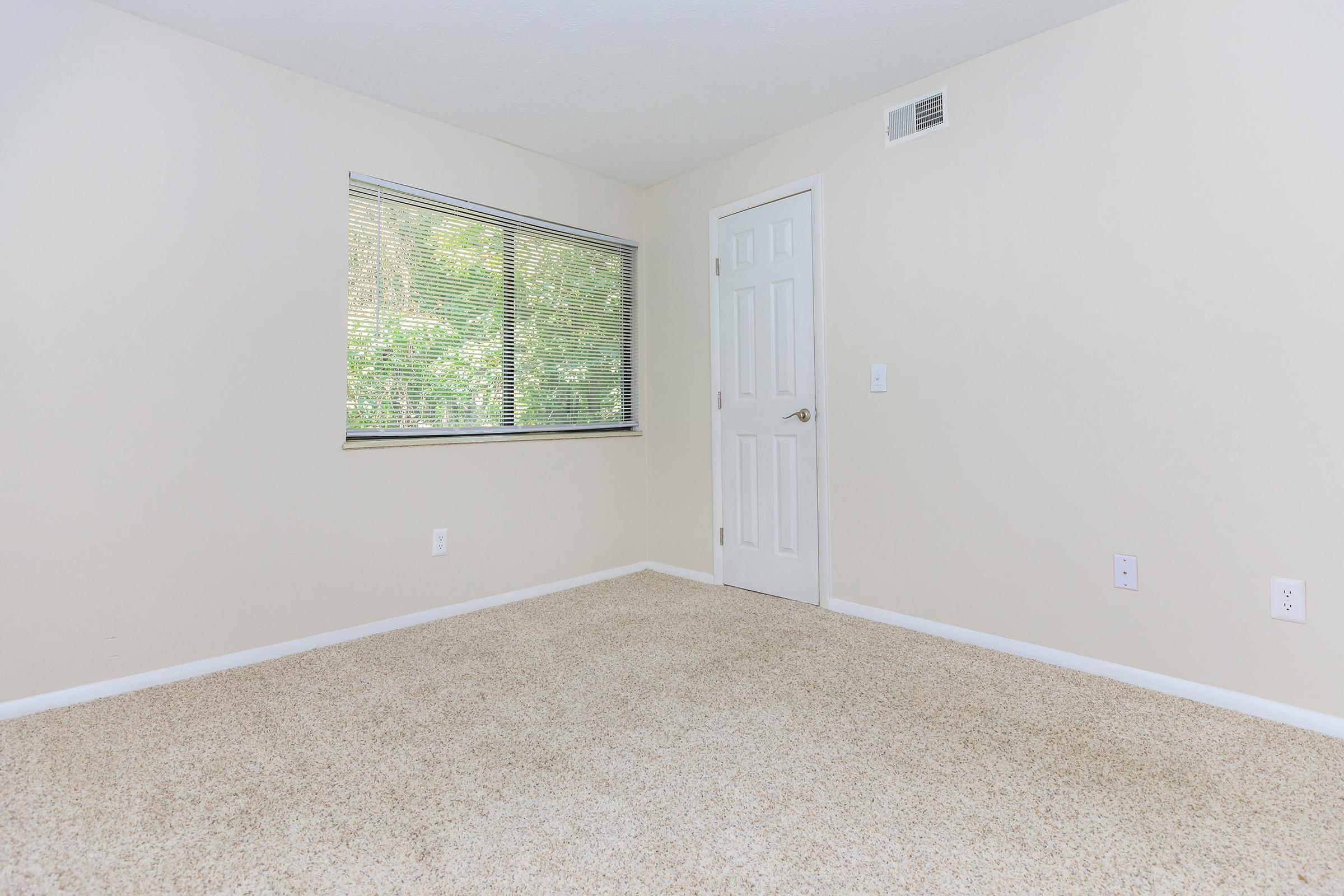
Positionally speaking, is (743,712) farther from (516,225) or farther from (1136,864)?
(516,225)

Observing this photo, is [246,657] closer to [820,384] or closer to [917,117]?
[820,384]

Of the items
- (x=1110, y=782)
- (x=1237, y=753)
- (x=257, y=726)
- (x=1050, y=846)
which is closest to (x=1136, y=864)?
(x=1050, y=846)

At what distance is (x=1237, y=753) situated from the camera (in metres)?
1.72

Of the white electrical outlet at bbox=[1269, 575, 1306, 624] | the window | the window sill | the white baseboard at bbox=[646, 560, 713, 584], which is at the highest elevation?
the window

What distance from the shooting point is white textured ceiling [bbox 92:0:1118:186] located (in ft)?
7.25

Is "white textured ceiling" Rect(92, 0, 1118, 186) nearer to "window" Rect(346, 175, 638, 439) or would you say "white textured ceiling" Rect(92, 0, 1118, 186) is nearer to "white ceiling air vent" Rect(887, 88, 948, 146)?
"white ceiling air vent" Rect(887, 88, 948, 146)

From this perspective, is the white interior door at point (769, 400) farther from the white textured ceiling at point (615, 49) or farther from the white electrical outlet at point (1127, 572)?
the white electrical outlet at point (1127, 572)

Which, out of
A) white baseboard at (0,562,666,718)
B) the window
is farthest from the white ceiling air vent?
white baseboard at (0,562,666,718)

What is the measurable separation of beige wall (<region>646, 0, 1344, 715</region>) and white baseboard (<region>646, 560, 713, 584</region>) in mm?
839

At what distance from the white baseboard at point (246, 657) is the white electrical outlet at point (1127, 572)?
96.8 inches

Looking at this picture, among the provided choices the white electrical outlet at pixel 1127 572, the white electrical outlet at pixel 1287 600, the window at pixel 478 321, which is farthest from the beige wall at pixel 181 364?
the white electrical outlet at pixel 1287 600

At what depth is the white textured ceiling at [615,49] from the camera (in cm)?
221

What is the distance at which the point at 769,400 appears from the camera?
3316 mm

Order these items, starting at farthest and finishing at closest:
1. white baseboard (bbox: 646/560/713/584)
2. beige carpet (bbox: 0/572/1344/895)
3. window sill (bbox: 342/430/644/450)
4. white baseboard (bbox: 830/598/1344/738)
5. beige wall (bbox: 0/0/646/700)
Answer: white baseboard (bbox: 646/560/713/584)
window sill (bbox: 342/430/644/450)
beige wall (bbox: 0/0/646/700)
white baseboard (bbox: 830/598/1344/738)
beige carpet (bbox: 0/572/1344/895)
